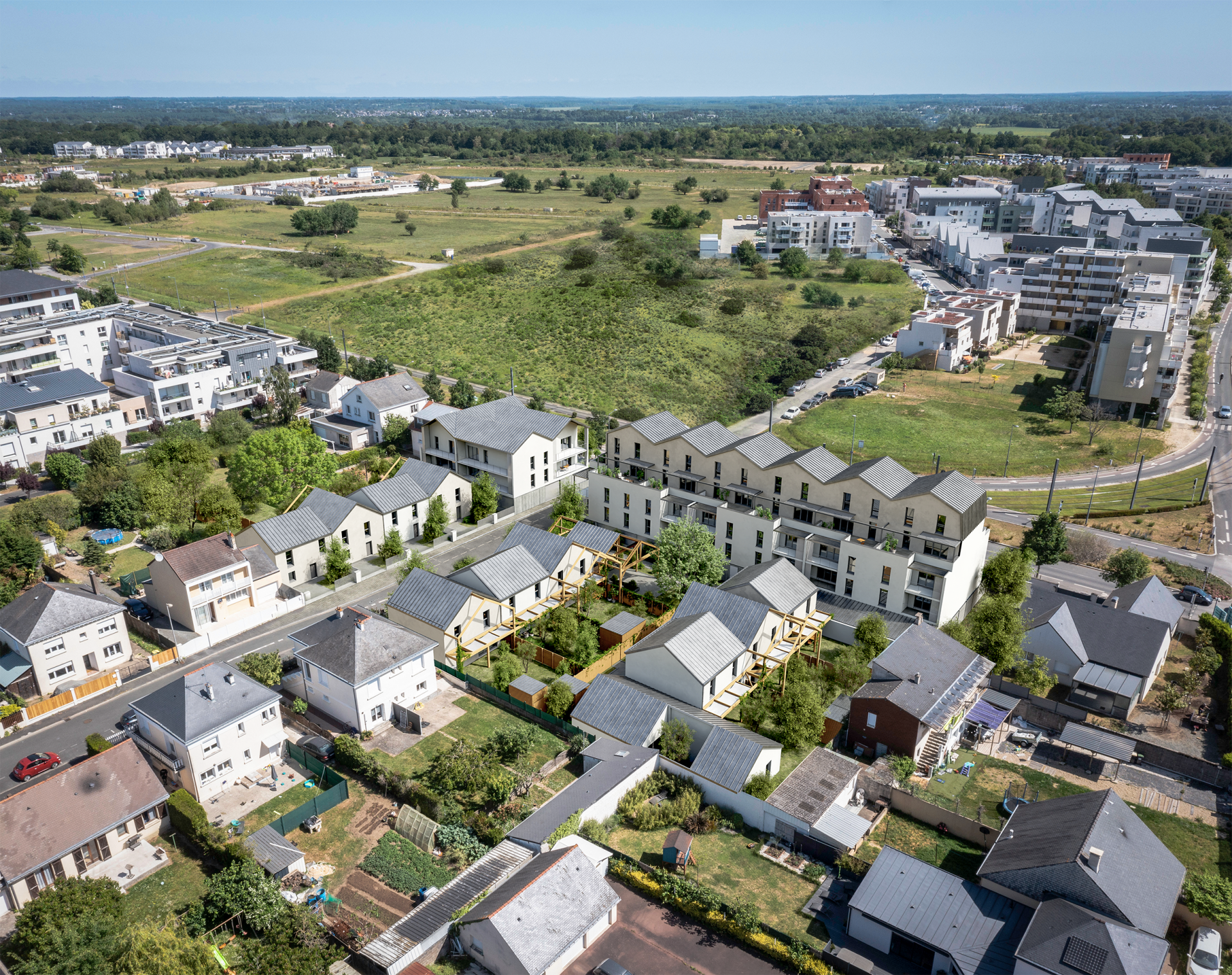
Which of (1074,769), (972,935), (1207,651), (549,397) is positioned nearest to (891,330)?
(549,397)

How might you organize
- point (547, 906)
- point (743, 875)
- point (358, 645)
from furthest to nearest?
point (358, 645), point (743, 875), point (547, 906)

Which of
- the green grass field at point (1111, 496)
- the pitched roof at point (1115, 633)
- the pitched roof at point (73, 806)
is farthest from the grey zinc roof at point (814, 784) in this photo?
the green grass field at point (1111, 496)

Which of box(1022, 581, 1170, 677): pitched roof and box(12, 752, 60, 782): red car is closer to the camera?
box(12, 752, 60, 782): red car

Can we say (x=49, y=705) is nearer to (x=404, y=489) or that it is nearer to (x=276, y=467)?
(x=276, y=467)

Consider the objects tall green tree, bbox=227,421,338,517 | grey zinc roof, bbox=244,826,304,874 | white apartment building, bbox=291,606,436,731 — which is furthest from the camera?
tall green tree, bbox=227,421,338,517

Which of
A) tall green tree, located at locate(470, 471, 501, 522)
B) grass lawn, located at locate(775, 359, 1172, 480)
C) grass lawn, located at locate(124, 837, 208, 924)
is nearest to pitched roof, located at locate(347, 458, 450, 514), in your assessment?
tall green tree, located at locate(470, 471, 501, 522)

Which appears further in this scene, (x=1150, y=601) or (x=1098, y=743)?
(x=1150, y=601)

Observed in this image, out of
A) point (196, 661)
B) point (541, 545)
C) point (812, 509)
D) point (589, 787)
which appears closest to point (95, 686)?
point (196, 661)

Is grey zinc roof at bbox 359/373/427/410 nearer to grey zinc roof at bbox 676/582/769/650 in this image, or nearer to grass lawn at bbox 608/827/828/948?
grey zinc roof at bbox 676/582/769/650
